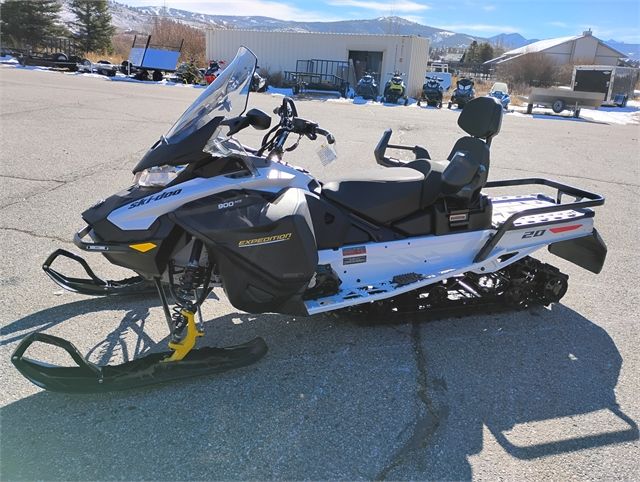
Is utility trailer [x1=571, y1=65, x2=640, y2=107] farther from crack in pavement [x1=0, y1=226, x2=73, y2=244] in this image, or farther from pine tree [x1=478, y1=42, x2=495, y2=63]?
pine tree [x1=478, y1=42, x2=495, y2=63]

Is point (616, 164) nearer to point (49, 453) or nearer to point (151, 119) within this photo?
point (151, 119)

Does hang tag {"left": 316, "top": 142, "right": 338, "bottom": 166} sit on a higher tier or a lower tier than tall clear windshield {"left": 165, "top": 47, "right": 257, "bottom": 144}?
lower

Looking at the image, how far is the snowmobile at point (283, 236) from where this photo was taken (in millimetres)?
2662

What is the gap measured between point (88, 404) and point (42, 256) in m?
2.03

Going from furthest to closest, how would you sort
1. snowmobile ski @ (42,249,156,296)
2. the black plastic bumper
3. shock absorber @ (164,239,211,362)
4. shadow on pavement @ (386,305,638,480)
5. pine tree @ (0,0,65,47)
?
pine tree @ (0,0,65,47), the black plastic bumper, snowmobile ski @ (42,249,156,296), shock absorber @ (164,239,211,362), shadow on pavement @ (386,305,638,480)

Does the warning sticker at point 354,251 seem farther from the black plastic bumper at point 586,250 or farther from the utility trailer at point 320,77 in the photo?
the utility trailer at point 320,77

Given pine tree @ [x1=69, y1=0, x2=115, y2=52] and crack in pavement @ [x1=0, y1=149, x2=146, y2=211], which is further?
pine tree @ [x1=69, y1=0, x2=115, y2=52]

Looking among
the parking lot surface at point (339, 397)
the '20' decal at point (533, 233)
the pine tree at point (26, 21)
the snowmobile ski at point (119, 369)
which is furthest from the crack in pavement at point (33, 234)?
the pine tree at point (26, 21)

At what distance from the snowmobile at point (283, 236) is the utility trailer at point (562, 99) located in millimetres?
21360

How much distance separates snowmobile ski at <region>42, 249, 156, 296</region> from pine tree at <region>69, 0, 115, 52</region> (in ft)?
143

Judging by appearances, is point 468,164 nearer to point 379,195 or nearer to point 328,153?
point 379,195

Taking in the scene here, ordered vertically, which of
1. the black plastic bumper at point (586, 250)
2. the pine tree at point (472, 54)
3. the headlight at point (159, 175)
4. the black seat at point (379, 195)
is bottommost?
the black plastic bumper at point (586, 250)

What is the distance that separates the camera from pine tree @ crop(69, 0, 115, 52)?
41.2 meters

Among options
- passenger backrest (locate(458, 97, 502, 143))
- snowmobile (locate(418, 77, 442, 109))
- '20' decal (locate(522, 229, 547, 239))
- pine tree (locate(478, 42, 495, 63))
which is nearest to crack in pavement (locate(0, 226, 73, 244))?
passenger backrest (locate(458, 97, 502, 143))
